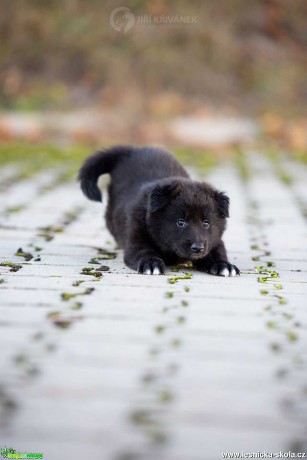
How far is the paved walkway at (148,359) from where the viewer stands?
2430 millimetres

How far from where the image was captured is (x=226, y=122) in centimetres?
1695

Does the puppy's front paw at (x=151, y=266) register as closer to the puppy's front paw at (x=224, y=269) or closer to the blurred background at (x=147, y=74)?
the puppy's front paw at (x=224, y=269)

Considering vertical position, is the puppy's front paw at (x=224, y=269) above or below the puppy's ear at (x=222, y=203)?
below

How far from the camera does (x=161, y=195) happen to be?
16.5 feet

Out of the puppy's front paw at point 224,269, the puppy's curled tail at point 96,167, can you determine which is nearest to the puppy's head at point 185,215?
the puppy's front paw at point 224,269

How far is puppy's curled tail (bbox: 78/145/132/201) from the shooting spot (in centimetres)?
613

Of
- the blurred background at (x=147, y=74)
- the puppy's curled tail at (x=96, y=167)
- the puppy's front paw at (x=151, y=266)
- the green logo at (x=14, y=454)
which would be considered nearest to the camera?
the green logo at (x=14, y=454)

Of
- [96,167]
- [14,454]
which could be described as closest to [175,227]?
[96,167]

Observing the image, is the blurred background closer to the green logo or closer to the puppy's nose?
the puppy's nose

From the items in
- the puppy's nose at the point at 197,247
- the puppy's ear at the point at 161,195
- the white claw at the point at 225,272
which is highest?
the puppy's ear at the point at 161,195

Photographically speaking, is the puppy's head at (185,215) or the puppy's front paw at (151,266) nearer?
the puppy's front paw at (151,266)

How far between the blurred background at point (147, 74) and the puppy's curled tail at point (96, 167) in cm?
908

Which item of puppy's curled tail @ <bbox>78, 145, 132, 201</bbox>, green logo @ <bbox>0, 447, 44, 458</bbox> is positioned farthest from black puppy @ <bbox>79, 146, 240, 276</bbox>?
green logo @ <bbox>0, 447, 44, 458</bbox>

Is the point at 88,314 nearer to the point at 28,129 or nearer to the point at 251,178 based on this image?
the point at 251,178
